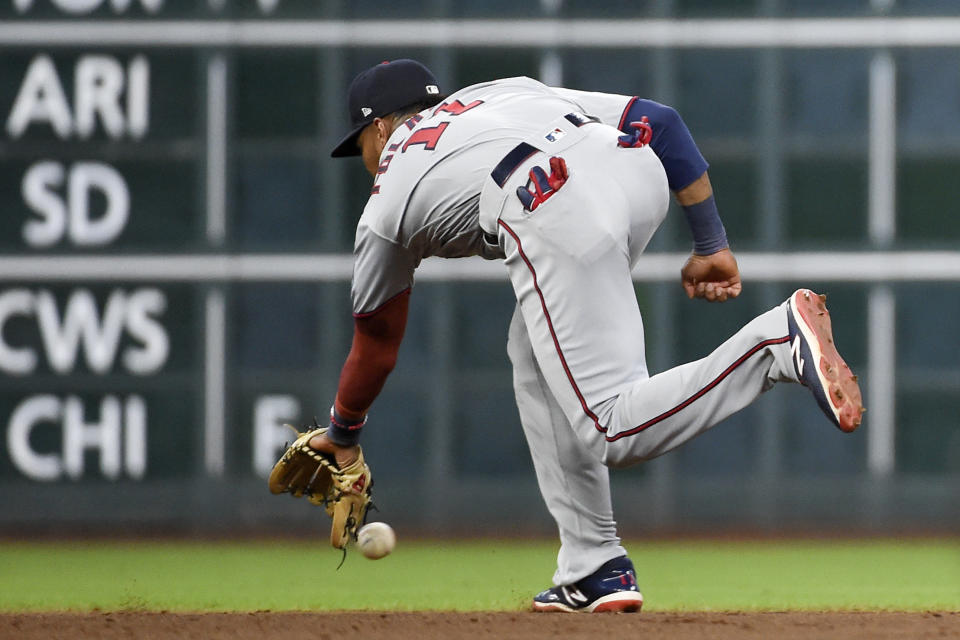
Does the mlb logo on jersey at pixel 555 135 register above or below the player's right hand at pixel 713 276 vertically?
above

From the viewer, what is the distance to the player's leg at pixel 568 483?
3613 millimetres

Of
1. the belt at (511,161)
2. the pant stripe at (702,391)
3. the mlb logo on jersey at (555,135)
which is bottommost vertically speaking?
the pant stripe at (702,391)

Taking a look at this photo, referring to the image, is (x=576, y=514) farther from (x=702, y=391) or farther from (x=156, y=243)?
(x=156, y=243)

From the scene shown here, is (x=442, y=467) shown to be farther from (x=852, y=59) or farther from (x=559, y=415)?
(x=559, y=415)

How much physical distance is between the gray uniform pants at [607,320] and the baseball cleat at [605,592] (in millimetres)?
494

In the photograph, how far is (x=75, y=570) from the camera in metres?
7.30

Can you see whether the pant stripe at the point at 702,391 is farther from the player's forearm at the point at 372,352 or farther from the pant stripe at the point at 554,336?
the player's forearm at the point at 372,352

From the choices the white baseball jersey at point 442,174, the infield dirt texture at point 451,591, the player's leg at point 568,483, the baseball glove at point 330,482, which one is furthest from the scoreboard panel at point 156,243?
the white baseball jersey at point 442,174

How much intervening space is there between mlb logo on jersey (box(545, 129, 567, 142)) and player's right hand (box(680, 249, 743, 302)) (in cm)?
43

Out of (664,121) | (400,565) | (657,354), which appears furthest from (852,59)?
(664,121)

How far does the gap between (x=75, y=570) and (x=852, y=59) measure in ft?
17.5

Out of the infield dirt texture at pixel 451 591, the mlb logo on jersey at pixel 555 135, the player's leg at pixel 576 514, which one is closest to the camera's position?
the infield dirt texture at pixel 451 591

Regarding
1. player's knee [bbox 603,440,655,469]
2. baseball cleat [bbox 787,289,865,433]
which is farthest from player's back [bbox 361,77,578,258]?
baseball cleat [bbox 787,289,865,433]

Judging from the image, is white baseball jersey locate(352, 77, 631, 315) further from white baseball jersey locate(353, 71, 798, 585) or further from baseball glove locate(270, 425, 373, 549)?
baseball glove locate(270, 425, 373, 549)
